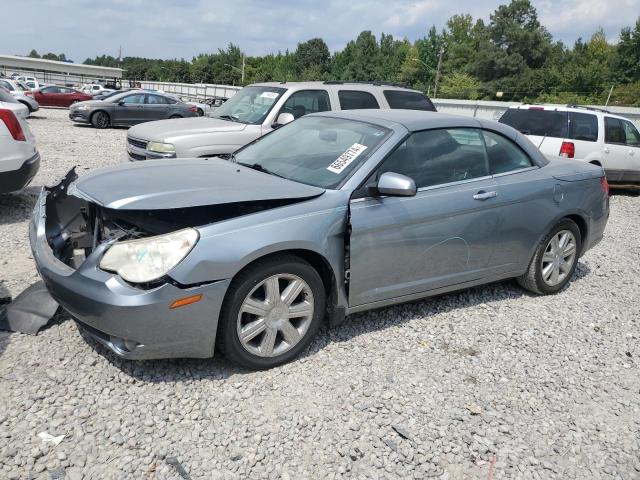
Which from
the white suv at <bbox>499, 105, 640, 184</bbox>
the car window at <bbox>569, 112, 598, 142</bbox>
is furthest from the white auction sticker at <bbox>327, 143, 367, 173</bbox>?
the car window at <bbox>569, 112, 598, 142</bbox>

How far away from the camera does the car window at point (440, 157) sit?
392cm

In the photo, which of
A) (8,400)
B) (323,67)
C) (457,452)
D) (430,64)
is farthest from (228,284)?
(323,67)

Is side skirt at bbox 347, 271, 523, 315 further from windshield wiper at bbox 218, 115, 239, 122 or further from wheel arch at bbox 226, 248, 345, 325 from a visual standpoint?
windshield wiper at bbox 218, 115, 239, 122

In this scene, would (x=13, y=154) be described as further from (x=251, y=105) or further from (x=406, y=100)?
(x=406, y=100)

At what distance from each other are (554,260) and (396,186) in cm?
230

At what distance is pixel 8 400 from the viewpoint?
2889mm

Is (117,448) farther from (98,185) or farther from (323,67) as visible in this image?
(323,67)

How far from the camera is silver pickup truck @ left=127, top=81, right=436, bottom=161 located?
7.25 metres

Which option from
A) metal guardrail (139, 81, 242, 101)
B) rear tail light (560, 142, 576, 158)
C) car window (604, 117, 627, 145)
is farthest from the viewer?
metal guardrail (139, 81, 242, 101)

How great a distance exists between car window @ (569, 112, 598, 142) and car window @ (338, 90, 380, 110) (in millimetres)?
4381

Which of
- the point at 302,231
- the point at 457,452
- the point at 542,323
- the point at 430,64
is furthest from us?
the point at 430,64

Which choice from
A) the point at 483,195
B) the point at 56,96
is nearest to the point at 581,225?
the point at 483,195

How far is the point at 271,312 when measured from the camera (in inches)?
130

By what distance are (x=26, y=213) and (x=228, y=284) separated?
15.6 ft
